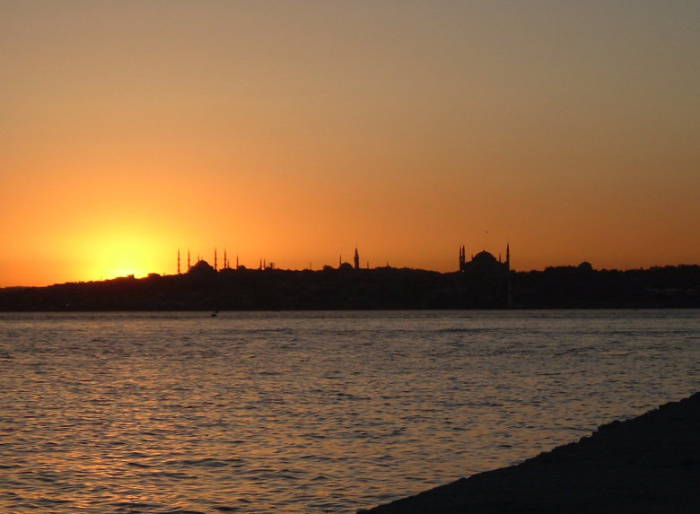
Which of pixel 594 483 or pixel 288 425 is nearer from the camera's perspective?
pixel 594 483

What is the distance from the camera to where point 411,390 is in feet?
161

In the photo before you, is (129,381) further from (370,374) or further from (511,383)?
(511,383)

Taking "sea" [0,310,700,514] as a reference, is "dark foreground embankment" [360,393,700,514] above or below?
above

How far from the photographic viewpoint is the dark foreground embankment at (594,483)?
46.1 ft

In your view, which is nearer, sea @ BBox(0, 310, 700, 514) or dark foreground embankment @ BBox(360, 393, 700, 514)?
dark foreground embankment @ BBox(360, 393, 700, 514)

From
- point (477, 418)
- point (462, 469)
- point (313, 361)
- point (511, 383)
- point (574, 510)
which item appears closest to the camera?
point (574, 510)

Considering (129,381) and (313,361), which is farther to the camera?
(313,361)

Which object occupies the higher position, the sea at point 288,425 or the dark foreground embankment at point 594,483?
the dark foreground embankment at point 594,483

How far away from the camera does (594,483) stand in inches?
631

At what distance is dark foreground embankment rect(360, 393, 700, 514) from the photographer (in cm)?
1406

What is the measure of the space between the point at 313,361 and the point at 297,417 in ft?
128

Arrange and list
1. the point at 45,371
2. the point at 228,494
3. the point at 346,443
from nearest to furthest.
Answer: the point at 228,494 < the point at 346,443 < the point at 45,371

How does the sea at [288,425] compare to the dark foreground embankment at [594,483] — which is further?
the sea at [288,425]

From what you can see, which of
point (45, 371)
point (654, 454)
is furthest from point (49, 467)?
point (45, 371)
